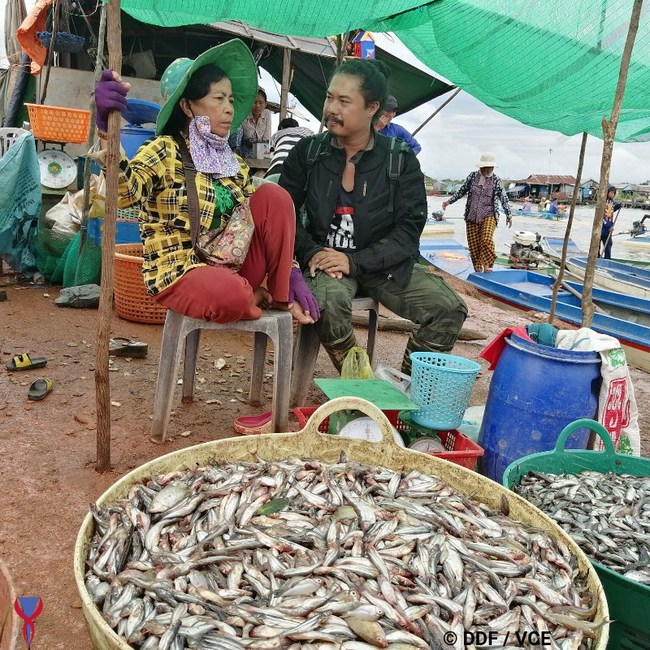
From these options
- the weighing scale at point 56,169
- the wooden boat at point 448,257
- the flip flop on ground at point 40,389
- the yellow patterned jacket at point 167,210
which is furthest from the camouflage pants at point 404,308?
the wooden boat at point 448,257

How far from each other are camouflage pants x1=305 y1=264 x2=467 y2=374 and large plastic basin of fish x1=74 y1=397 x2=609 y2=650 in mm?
1250

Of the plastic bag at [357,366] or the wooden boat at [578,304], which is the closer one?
the plastic bag at [357,366]

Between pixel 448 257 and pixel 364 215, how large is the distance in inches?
418

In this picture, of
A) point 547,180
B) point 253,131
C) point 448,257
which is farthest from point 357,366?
point 547,180

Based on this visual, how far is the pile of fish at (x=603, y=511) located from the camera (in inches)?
84.0

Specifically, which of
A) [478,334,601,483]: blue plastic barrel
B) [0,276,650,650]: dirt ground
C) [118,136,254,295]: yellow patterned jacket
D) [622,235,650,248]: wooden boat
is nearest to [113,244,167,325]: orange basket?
[0,276,650,650]: dirt ground

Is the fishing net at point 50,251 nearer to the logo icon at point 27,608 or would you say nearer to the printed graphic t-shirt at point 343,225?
the printed graphic t-shirt at point 343,225

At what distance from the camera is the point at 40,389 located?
3982mm

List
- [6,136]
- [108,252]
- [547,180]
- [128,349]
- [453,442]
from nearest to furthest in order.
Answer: [108,252], [453,442], [128,349], [6,136], [547,180]

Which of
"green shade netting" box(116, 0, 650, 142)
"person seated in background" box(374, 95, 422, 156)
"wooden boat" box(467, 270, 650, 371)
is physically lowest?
"wooden boat" box(467, 270, 650, 371)

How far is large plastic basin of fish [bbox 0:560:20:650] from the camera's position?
43.9 inches

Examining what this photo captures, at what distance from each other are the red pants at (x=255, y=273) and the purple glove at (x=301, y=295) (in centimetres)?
11

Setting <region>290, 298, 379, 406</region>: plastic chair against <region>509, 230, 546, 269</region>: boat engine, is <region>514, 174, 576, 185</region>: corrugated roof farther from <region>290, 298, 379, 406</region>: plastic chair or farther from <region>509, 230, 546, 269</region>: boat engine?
<region>290, 298, 379, 406</region>: plastic chair

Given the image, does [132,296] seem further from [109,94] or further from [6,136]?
[6,136]
